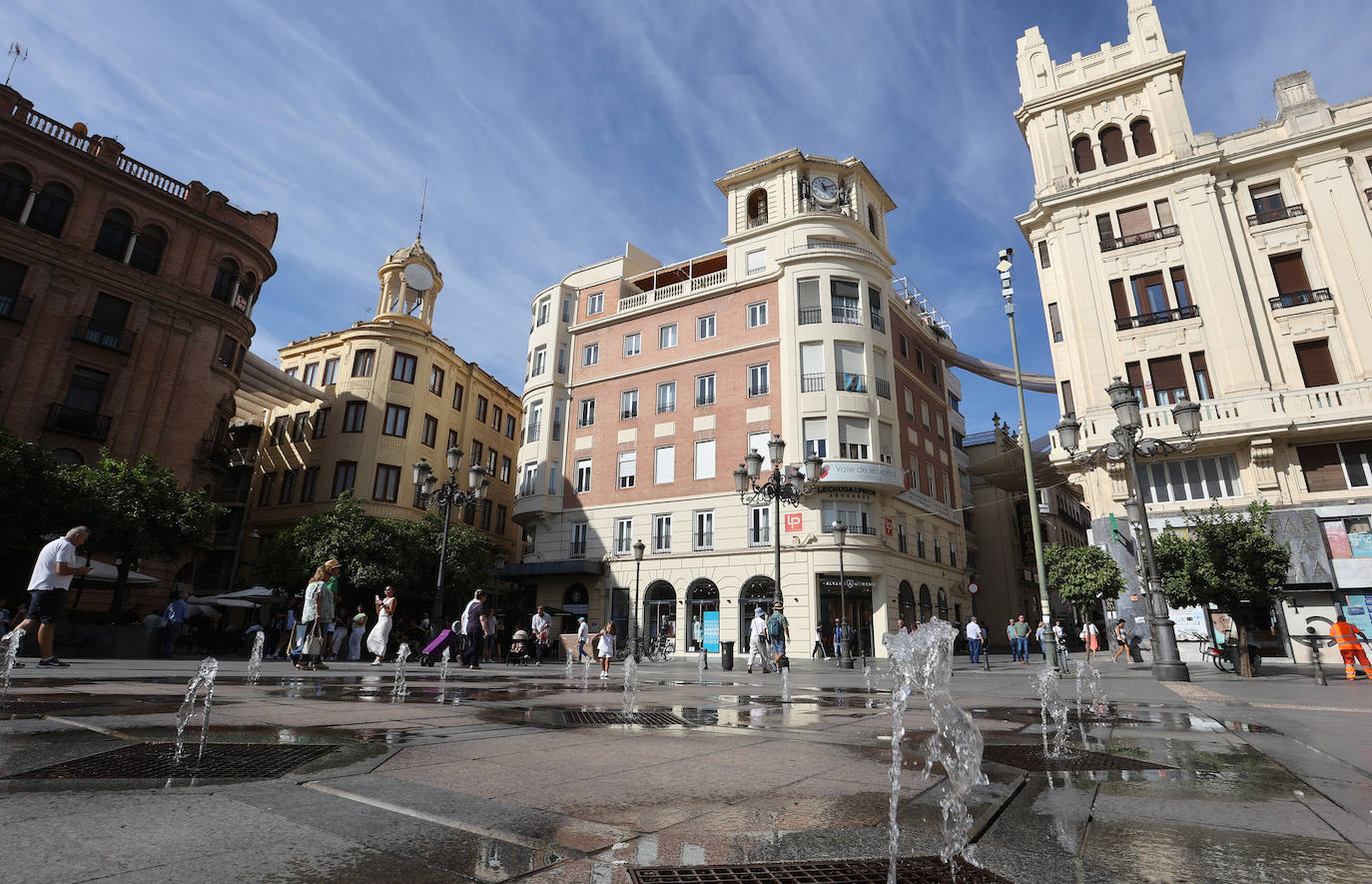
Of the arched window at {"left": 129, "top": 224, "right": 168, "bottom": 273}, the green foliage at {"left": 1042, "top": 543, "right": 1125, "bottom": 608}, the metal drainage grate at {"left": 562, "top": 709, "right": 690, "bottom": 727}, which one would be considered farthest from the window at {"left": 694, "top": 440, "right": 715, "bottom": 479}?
the metal drainage grate at {"left": 562, "top": 709, "right": 690, "bottom": 727}

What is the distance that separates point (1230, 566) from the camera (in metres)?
15.0

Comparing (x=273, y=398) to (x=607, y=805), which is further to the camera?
(x=273, y=398)

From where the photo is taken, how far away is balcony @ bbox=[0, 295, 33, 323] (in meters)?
23.1

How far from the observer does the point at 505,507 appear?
144ft

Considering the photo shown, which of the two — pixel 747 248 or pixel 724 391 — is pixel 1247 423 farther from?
pixel 747 248

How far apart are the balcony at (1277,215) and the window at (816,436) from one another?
671 inches

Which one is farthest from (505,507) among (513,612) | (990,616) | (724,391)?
(990,616)

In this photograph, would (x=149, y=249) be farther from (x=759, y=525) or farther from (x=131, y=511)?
(x=759, y=525)

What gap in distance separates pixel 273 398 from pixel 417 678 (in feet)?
107

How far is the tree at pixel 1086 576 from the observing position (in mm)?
21453

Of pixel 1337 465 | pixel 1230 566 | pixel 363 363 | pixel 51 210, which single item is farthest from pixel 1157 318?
pixel 51 210

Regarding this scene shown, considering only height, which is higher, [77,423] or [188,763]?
[77,423]

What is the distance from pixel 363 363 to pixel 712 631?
23.7m

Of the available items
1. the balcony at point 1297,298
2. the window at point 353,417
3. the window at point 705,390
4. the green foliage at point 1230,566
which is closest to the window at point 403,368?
the window at point 353,417
